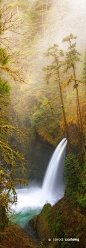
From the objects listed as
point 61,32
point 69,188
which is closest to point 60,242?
point 69,188

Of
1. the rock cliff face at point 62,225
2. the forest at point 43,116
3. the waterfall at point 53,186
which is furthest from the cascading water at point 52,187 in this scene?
the rock cliff face at point 62,225

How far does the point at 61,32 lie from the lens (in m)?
28.2

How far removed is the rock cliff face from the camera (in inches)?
315

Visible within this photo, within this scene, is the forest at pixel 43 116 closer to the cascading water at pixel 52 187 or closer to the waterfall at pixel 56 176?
the waterfall at pixel 56 176

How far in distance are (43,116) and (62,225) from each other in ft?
35.9

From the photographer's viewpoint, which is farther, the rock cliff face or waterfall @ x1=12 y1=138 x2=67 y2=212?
waterfall @ x1=12 y1=138 x2=67 y2=212

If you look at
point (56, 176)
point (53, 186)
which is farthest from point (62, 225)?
point (53, 186)

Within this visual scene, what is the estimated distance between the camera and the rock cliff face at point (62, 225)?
800 centimetres

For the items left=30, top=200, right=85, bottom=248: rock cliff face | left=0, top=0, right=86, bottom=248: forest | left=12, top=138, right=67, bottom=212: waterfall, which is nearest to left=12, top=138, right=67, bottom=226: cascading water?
left=12, top=138, right=67, bottom=212: waterfall

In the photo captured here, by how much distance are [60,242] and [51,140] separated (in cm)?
955

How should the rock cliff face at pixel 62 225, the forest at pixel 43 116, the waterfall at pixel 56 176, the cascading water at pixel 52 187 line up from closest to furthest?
the forest at pixel 43 116 → the rock cliff face at pixel 62 225 → the cascading water at pixel 52 187 → the waterfall at pixel 56 176

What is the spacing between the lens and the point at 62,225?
358 inches

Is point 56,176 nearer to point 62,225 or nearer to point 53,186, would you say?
point 53,186

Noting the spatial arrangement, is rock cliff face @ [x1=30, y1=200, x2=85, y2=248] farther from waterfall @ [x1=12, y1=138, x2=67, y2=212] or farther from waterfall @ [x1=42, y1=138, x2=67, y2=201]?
waterfall @ [x1=42, y1=138, x2=67, y2=201]
